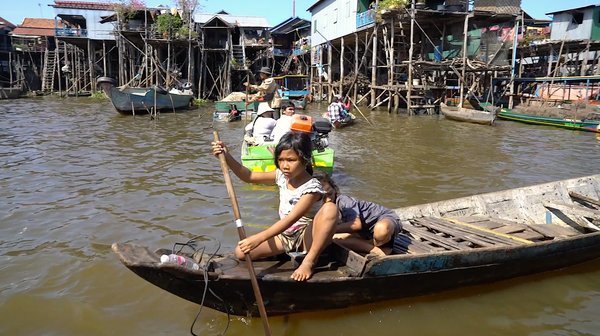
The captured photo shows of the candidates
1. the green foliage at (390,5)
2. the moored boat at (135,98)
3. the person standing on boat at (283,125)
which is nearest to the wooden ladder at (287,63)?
the moored boat at (135,98)

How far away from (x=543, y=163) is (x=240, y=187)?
7332 mm

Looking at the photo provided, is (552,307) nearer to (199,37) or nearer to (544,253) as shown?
(544,253)

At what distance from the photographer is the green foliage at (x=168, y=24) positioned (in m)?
25.6

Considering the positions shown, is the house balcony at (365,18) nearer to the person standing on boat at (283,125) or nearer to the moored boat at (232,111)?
the moored boat at (232,111)

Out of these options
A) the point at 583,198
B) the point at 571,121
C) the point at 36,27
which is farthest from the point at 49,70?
the point at 583,198

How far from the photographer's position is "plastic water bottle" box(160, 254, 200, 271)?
2908 mm

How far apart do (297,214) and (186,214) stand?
3404mm

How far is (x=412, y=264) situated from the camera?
137 inches

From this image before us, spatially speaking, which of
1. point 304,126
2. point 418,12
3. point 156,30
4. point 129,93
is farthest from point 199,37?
point 304,126

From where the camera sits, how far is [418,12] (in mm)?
19469

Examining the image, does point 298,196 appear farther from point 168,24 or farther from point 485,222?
point 168,24

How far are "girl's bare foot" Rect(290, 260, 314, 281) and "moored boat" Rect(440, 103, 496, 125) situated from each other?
50.8ft

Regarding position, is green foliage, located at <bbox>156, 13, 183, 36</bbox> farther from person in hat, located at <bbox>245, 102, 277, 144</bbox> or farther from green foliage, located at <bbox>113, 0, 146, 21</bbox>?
person in hat, located at <bbox>245, 102, 277, 144</bbox>

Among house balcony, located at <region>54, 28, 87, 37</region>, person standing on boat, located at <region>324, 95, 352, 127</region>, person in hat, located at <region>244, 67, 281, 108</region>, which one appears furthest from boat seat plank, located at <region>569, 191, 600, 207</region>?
house balcony, located at <region>54, 28, 87, 37</region>
